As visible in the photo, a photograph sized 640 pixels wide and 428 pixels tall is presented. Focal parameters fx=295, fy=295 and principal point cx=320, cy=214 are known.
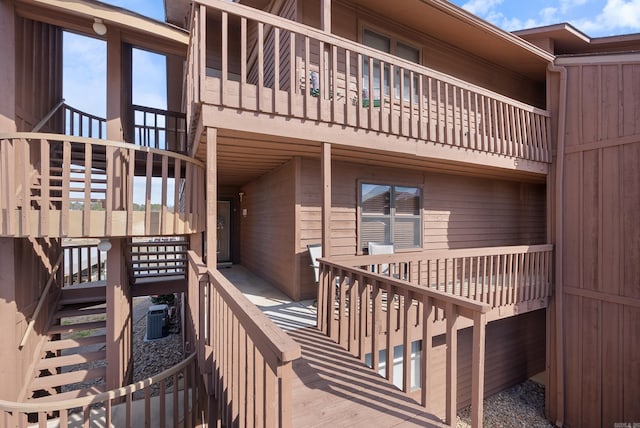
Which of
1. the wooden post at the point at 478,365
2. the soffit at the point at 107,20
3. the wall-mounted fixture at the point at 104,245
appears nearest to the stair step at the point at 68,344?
the wall-mounted fixture at the point at 104,245

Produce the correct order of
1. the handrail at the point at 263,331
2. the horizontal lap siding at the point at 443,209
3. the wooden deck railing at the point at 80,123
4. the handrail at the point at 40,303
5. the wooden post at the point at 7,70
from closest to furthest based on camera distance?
the handrail at the point at 263,331, the wooden post at the point at 7,70, the handrail at the point at 40,303, the horizontal lap siding at the point at 443,209, the wooden deck railing at the point at 80,123

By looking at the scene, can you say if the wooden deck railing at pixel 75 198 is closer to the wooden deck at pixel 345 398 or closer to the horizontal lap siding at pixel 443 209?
the horizontal lap siding at pixel 443 209

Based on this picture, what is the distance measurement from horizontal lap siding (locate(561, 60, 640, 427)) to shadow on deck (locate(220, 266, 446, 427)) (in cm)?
521

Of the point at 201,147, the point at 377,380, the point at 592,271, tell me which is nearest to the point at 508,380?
the point at 592,271

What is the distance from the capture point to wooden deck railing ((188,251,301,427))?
1.31 meters

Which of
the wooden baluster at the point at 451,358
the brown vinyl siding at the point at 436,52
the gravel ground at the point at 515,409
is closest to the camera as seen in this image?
the wooden baluster at the point at 451,358

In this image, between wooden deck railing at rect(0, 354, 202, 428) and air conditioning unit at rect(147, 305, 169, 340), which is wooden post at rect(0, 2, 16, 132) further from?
air conditioning unit at rect(147, 305, 169, 340)

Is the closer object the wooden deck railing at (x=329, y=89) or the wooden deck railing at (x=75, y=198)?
the wooden deck railing at (x=329, y=89)

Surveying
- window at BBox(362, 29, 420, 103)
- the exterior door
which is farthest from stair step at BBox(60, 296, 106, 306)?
window at BBox(362, 29, 420, 103)

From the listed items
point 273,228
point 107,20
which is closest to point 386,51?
point 273,228

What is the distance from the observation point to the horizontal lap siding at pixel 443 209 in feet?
17.3

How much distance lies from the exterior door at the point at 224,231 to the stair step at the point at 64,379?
447 cm

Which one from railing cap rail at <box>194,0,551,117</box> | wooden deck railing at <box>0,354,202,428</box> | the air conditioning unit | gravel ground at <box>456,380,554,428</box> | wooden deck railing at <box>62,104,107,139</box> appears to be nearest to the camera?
wooden deck railing at <box>0,354,202,428</box>

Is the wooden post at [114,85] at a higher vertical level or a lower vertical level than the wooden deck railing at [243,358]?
higher
